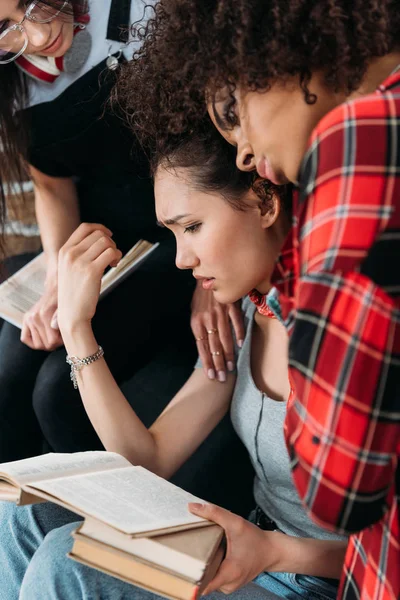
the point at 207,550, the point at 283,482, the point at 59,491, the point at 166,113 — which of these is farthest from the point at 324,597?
the point at 166,113

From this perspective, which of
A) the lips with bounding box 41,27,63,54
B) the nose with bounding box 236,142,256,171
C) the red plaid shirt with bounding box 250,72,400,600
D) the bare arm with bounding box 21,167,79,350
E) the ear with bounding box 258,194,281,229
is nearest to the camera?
the red plaid shirt with bounding box 250,72,400,600

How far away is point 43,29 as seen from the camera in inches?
53.9

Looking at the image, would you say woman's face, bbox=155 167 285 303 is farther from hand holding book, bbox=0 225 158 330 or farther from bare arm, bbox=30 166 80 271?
bare arm, bbox=30 166 80 271

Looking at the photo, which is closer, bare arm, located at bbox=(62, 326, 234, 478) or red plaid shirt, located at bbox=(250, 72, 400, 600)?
red plaid shirt, located at bbox=(250, 72, 400, 600)

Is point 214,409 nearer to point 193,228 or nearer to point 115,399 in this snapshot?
point 115,399

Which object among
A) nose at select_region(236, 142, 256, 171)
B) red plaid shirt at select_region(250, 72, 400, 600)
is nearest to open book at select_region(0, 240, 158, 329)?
nose at select_region(236, 142, 256, 171)

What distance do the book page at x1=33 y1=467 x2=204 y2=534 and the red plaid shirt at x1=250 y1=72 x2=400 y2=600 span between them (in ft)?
0.71

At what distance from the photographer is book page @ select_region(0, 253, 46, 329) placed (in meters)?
1.59

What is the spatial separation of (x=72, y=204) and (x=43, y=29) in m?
0.42

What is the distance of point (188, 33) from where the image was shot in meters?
0.90

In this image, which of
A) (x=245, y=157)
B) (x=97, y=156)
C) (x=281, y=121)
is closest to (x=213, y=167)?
(x=245, y=157)

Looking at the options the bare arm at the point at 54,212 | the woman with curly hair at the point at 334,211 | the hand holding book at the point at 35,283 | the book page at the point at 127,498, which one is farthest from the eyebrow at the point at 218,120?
the bare arm at the point at 54,212

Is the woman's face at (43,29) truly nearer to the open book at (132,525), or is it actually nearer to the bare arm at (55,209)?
the bare arm at (55,209)

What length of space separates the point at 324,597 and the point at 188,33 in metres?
0.80
